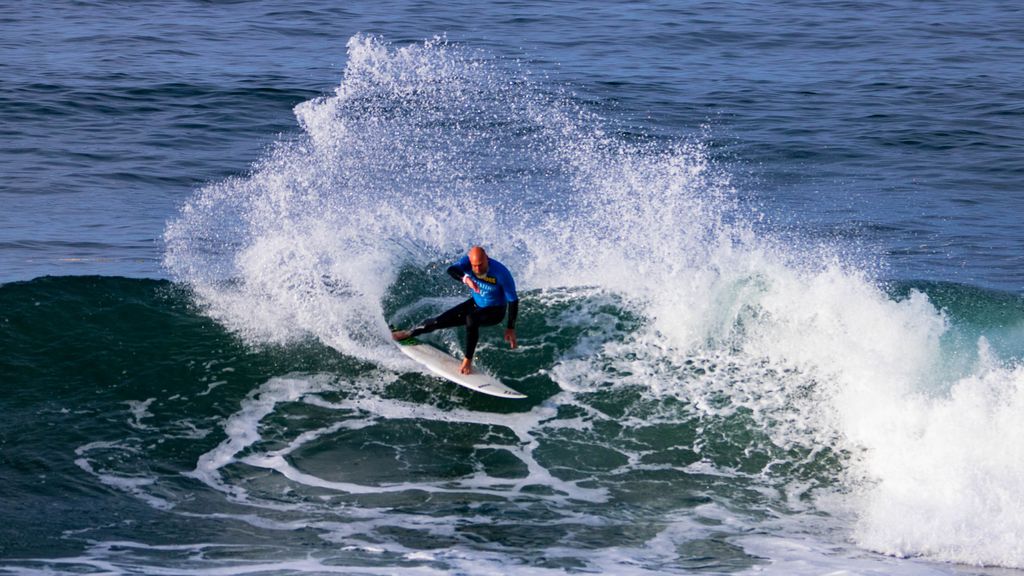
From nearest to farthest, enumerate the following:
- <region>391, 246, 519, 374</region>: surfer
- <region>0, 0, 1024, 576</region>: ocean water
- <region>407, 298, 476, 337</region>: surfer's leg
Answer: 1. <region>0, 0, 1024, 576</region>: ocean water
2. <region>391, 246, 519, 374</region>: surfer
3. <region>407, 298, 476, 337</region>: surfer's leg

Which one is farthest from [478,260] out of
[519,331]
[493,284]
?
[519,331]

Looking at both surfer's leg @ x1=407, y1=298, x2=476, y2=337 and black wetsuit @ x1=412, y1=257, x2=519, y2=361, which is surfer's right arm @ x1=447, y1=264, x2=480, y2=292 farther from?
surfer's leg @ x1=407, y1=298, x2=476, y2=337

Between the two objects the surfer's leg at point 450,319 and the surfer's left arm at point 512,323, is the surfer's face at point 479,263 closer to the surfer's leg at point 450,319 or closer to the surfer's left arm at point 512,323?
the surfer's left arm at point 512,323

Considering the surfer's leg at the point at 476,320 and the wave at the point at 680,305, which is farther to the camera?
the surfer's leg at the point at 476,320

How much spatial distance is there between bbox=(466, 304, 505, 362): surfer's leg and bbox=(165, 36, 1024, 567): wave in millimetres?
1129

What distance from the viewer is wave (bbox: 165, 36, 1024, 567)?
977 centimetres

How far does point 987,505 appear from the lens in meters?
8.97

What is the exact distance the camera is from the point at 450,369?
1124 centimetres

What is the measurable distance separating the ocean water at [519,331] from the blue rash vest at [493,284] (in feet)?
3.28

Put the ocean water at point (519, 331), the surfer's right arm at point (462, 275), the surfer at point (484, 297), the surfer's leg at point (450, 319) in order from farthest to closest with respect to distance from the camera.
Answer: the surfer's leg at point (450, 319) < the surfer's right arm at point (462, 275) < the surfer at point (484, 297) < the ocean water at point (519, 331)

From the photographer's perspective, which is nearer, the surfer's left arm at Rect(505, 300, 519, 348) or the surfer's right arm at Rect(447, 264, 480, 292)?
the surfer's left arm at Rect(505, 300, 519, 348)

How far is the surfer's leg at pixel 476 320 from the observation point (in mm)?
10992

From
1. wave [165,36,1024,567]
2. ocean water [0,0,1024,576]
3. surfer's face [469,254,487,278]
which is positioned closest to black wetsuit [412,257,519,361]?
surfer's face [469,254,487,278]

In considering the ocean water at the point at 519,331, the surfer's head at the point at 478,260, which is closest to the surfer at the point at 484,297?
the surfer's head at the point at 478,260
